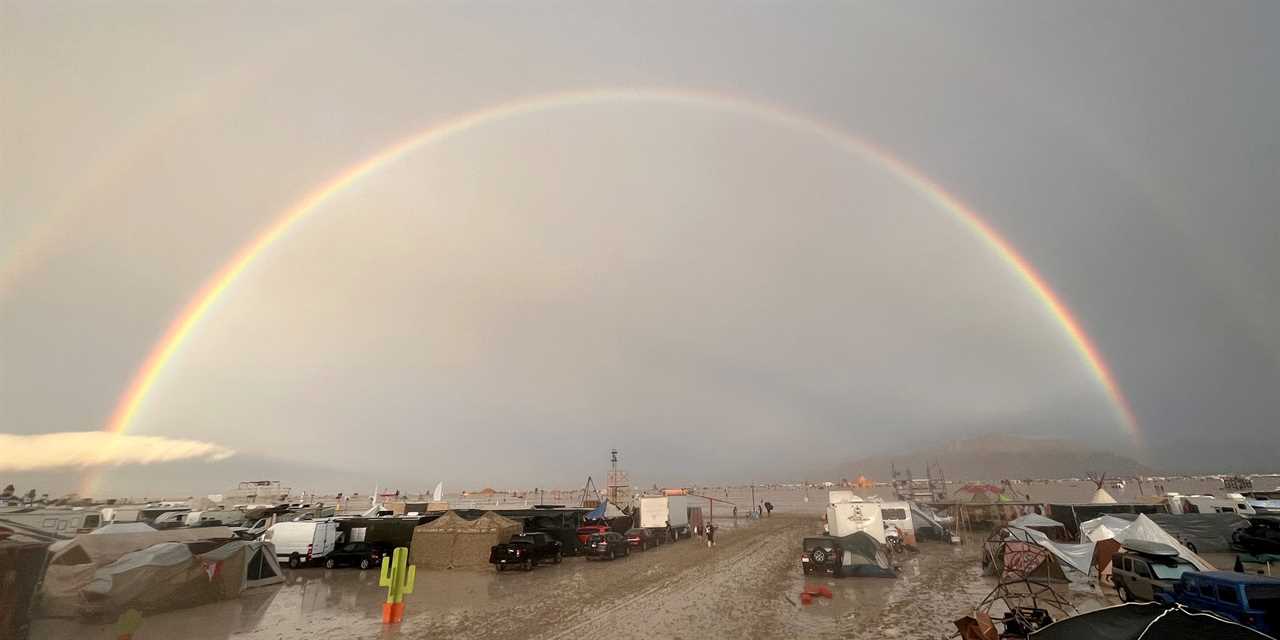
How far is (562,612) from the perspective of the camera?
658 inches

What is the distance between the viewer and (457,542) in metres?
26.8

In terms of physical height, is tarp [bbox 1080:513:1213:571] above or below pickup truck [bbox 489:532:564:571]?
above

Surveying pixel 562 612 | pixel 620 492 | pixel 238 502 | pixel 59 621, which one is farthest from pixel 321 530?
pixel 238 502

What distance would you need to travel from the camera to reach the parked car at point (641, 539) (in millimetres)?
34000

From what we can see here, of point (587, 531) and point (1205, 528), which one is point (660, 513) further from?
point (1205, 528)

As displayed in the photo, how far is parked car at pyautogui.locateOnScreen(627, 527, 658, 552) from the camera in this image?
3400 centimetres

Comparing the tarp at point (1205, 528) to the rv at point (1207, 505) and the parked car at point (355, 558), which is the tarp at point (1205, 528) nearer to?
the rv at point (1207, 505)

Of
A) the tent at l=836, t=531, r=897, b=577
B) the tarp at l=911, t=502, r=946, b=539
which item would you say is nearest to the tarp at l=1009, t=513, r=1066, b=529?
the tarp at l=911, t=502, r=946, b=539

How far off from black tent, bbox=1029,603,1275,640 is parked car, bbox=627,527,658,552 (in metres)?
27.7

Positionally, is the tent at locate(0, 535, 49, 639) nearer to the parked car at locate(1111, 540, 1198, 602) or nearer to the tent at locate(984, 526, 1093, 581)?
the tent at locate(984, 526, 1093, 581)

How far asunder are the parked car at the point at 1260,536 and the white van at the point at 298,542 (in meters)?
45.3

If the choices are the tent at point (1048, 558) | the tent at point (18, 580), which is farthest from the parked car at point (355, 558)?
the tent at point (1048, 558)

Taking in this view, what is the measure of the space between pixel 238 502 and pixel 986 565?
89.9m

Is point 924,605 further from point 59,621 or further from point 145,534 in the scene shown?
point 145,534
